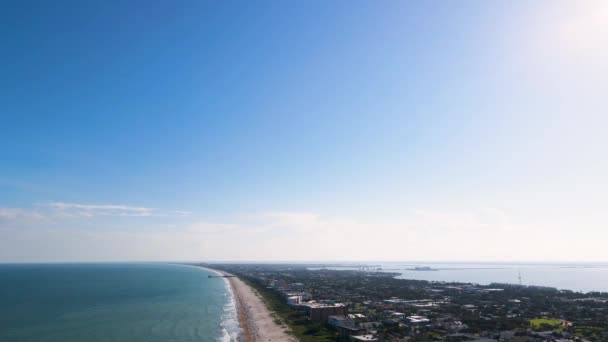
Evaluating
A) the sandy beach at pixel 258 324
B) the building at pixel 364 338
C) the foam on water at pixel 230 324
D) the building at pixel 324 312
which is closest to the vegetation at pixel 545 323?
the building at pixel 364 338

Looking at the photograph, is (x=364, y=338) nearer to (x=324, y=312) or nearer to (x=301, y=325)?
(x=301, y=325)

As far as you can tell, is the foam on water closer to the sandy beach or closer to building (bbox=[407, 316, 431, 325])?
the sandy beach

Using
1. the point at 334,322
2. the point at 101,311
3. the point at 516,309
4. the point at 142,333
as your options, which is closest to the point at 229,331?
the point at 142,333

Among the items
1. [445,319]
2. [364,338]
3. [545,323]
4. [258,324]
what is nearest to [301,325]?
[258,324]

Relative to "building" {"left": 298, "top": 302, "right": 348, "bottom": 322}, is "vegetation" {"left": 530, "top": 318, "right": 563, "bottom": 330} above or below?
below

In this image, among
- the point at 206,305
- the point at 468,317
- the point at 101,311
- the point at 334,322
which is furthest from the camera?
the point at 206,305

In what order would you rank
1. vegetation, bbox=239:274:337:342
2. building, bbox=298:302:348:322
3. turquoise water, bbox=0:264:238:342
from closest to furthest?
vegetation, bbox=239:274:337:342 < turquoise water, bbox=0:264:238:342 < building, bbox=298:302:348:322

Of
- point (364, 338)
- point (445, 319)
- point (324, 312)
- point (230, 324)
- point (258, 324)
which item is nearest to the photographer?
point (364, 338)

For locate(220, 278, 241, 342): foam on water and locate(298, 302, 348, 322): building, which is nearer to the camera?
locate(220, 278, 241, 342): foam on water

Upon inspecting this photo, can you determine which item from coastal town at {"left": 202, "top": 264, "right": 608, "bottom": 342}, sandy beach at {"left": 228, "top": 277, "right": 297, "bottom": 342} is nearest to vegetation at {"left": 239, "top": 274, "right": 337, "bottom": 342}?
coastal town at {"left": 202, "top": 264, "right": 608, "bottom": 342}

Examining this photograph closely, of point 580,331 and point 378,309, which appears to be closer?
point 580,331

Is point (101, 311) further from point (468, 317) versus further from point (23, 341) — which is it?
point (468, 317)
